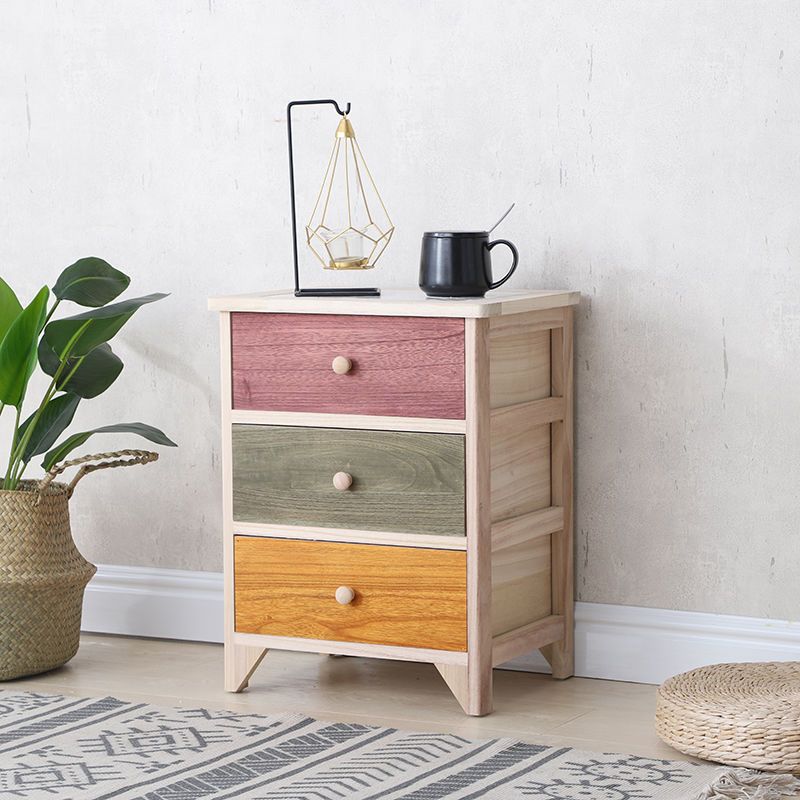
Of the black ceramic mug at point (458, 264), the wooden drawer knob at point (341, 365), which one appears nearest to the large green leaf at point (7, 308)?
the wooden drawer knob at point (341, 365)

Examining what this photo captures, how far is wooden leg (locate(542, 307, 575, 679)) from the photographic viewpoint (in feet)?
8.46

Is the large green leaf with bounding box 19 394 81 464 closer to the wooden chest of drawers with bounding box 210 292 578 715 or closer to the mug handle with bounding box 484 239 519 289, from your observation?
the wooden chest of drawers with bounding box 210 292 578 715

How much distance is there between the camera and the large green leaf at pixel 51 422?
2697mm

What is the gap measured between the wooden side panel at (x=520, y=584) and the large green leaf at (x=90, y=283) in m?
0.85

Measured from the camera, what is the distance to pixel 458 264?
2393 millimetres

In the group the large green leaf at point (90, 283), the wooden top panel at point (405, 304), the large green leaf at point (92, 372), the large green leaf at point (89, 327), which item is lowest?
the large green leaf at point (92, 372)

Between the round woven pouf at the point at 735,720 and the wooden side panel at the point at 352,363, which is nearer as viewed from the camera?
the round woven pouf at the point at 735,720

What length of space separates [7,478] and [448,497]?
0.86 meters

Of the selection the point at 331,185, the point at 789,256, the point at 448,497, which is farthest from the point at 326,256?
the point at 789,256

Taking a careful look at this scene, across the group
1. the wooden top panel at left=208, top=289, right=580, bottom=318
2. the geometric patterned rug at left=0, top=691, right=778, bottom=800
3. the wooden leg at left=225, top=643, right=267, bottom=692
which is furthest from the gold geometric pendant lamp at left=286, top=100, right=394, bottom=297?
the geometric patterned rug at left=0, top=691, right=778, bottom=800

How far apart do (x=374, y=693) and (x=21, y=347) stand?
Result: 2.78 feet

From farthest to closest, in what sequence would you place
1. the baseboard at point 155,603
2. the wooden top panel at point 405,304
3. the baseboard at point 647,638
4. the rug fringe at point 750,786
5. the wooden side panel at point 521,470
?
1. the baseboard at point 155,603
2. the baseboard at point 647,638
3. the wooden side panel at point 521,470
4. the wooden top panel at point 405,304
5. the rug fringe at point 750,786

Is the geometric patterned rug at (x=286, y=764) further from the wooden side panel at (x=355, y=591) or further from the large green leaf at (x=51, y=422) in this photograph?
the large green leaf at (x=51, y=422)

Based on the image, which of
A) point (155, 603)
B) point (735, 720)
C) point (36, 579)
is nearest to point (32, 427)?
point (36, 579)
